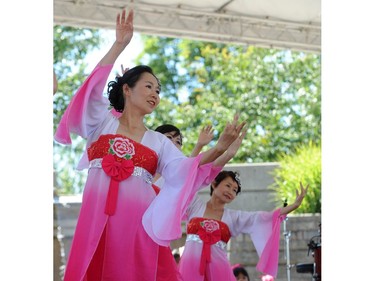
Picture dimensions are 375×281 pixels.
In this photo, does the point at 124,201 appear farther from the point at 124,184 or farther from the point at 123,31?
the point at 123,31

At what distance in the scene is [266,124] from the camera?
59.3 feet

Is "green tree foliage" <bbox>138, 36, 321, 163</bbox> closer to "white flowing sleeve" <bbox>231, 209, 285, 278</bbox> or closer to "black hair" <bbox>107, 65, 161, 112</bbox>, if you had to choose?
"white flowing sleeve" <bbox>231, 209, 285, 278</bbox>

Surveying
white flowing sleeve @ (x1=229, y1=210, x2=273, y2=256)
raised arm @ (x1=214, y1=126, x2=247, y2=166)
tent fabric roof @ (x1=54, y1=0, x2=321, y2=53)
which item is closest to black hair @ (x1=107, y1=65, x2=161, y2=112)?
raised arm @ (x1=214, y1=126, x2=247, y2=166)

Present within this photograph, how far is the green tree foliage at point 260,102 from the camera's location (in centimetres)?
1786

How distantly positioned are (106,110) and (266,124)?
13382 mm

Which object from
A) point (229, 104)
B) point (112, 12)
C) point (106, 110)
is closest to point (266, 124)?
point (229, 104)

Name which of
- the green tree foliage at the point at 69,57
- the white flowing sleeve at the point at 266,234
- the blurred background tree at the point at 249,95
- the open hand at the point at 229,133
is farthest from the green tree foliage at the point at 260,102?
the open hand at the point at 229,133

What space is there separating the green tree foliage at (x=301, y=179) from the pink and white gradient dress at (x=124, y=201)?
5.90m

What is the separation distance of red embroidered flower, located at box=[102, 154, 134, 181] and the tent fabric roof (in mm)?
3845

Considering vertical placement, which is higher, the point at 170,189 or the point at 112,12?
the point at 112,12

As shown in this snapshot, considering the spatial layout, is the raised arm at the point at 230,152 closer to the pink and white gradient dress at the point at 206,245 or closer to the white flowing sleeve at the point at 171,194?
the white flowing sleeve at the point at 171,194

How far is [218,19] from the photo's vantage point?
29.3ft
